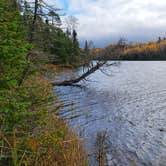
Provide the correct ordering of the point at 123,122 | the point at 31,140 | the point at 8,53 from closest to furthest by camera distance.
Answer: the point at 8,53
the point at 31,140
the point at 123,122

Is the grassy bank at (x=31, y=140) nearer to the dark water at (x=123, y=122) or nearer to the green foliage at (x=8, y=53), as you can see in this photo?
the green foliage at (x=8, y=53)

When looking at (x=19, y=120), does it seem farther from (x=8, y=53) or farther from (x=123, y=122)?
(x=123, y=122)

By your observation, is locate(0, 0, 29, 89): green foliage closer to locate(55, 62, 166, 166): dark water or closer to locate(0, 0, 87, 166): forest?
locate(0, 0, 87, 166): forest

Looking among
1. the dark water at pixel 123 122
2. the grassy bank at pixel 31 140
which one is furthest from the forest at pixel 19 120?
the dark water at pixel 123 122

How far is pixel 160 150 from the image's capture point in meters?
10.1

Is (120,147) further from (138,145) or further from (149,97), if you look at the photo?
(149,97)

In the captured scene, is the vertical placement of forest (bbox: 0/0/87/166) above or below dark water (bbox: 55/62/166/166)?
above

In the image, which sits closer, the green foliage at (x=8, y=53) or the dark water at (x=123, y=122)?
the green foliage at (x=8, y=53)

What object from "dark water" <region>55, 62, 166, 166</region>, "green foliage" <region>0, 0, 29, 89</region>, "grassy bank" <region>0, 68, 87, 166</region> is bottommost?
"dark water" <region>55, 62, 166, 166</region>

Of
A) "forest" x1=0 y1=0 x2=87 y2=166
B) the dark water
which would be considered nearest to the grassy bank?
"forest" x1=0 y1=0 x2=87 y2=166

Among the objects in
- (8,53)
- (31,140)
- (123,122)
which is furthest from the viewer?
(123,122)

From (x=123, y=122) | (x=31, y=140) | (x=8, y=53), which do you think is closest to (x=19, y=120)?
(x=31, y=140)

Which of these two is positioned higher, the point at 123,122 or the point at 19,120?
the point at 19,120

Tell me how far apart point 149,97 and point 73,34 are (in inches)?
1888
